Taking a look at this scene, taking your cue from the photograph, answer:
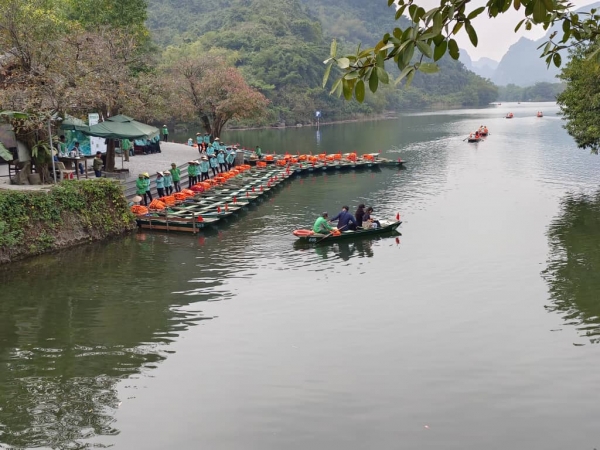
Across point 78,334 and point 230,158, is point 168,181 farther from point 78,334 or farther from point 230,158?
point 78,334

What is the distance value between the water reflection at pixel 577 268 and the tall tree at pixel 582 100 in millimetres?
4134

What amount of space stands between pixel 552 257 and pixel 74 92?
1736cm

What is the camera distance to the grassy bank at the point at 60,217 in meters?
19.2

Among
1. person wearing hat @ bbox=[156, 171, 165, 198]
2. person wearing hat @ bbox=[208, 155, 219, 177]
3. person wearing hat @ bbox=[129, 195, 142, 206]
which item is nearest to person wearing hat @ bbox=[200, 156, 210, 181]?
person wearing hat @ bbox=[208, 155, 219, 177]

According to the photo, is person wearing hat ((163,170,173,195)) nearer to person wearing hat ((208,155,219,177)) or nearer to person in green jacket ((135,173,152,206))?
person in green jacket ((135,173,152,206))

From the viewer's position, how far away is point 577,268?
1833 cm

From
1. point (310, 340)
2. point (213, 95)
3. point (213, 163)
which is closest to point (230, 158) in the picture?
point (213, 163)

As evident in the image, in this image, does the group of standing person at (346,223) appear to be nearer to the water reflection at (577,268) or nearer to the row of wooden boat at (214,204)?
the row of wooden boat at (214,204)

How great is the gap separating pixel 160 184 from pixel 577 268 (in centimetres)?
1724

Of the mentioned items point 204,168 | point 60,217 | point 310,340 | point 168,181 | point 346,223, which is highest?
point 204,168

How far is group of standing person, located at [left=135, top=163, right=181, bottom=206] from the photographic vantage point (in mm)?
25156

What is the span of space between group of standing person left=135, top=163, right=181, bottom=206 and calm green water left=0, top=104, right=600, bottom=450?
301 centimetres

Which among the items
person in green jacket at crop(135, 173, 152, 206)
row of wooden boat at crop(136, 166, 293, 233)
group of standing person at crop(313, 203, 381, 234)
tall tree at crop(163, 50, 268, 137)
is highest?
tall tree at crop(163, 50, 268, 137)

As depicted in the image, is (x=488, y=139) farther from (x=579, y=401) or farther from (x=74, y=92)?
(x=579, y=401)
